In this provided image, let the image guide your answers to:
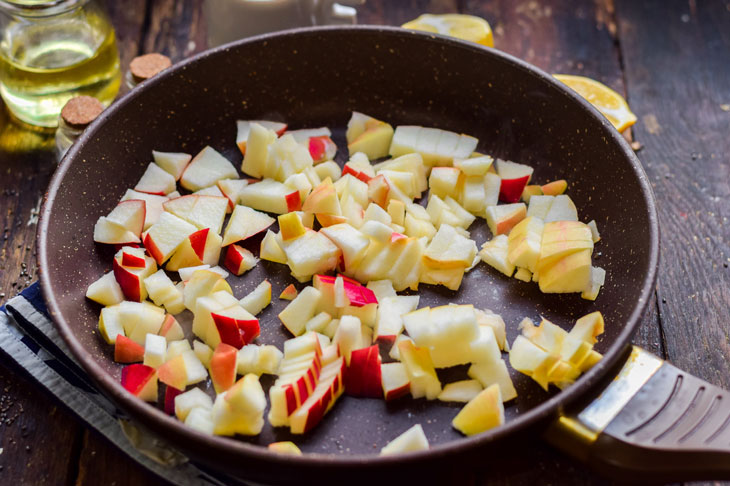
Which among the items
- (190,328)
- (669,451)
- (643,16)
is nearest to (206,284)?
(190,328)

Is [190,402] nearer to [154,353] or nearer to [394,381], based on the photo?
[154,353]

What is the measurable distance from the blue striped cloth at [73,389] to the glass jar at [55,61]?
493 millimetres

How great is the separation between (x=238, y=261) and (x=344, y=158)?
35 centimetres

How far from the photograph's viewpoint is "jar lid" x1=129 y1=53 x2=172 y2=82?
1.43m

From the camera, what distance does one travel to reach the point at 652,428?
2.80 feet

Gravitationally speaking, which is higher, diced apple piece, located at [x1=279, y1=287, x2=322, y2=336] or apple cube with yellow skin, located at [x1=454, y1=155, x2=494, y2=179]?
apple cube with yellow skin, located at [x1=454, y1=155, x2=494, y2=179]

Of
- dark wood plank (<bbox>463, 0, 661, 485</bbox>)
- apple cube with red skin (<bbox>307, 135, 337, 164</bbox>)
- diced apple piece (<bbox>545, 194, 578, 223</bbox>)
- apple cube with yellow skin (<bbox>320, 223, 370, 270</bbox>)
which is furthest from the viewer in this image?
dark wood plank (<bbox>463, 0, 661, 485</bbox>)

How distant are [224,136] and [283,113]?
5.1 inches

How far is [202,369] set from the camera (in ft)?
3.44

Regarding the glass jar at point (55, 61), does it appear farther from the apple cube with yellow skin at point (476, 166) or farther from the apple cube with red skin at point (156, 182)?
the apple cube with yellow skin at point (476, 166)

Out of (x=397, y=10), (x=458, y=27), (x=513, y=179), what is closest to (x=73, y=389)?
(x=513, y=179)

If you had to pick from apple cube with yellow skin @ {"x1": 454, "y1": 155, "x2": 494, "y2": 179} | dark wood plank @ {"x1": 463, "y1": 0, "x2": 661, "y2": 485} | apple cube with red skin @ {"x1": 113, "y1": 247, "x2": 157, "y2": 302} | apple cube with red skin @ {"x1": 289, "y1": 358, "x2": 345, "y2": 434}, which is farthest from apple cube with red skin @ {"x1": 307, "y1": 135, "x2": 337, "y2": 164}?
dark wood plank @ {"x1": 463, "y1": 0, "x2": 661, "y2": 485}

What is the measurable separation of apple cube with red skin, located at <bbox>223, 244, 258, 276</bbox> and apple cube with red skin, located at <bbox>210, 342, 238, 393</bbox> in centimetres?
19

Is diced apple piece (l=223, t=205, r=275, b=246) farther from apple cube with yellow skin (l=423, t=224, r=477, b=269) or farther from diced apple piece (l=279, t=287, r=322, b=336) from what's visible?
apple cube with yellow skin (l=423, t=224, r=477, b=269)
